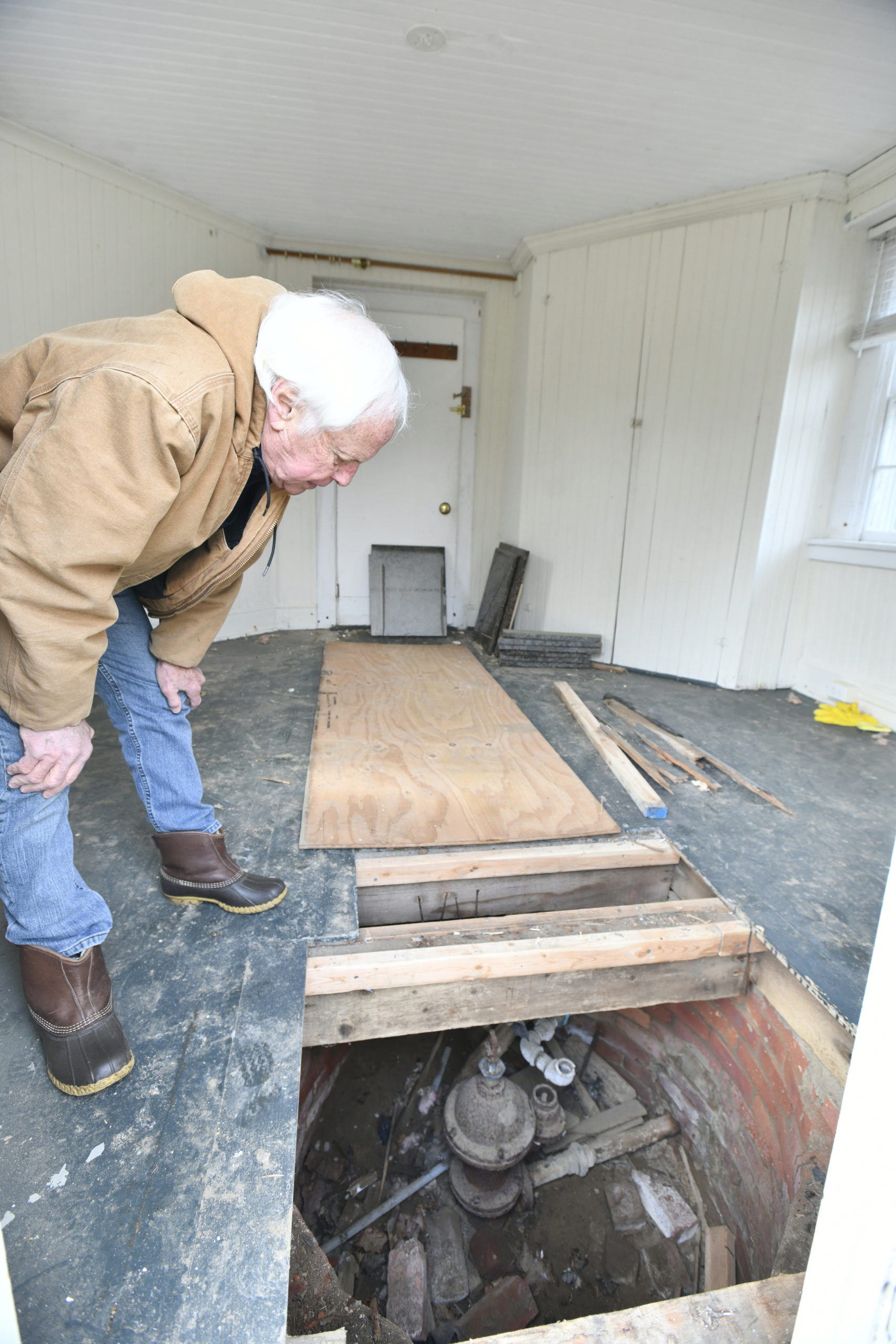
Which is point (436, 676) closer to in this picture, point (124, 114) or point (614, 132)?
point (614, 132)

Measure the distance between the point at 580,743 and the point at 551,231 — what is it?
319cm

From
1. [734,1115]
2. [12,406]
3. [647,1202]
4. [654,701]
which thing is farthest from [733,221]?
[647,1202]

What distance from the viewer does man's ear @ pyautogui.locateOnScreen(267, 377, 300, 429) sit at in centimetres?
112

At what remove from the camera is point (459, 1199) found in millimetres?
2062

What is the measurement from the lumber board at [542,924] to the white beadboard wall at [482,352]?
11.4 feet

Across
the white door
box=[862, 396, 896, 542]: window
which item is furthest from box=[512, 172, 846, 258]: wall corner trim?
box=[862, 396, 896, 542]: window

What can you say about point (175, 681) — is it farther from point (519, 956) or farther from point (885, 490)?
point (885, 490)

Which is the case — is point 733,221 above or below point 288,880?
above

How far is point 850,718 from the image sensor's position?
10.8ft

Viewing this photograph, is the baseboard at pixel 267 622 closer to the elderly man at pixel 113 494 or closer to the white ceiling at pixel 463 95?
the white ceiling at pixel 463 95

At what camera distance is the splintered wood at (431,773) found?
2.01 metres

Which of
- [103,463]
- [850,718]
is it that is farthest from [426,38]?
[850,718]

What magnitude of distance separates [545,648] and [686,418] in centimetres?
154

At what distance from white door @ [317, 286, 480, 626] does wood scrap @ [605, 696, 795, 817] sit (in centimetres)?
210
